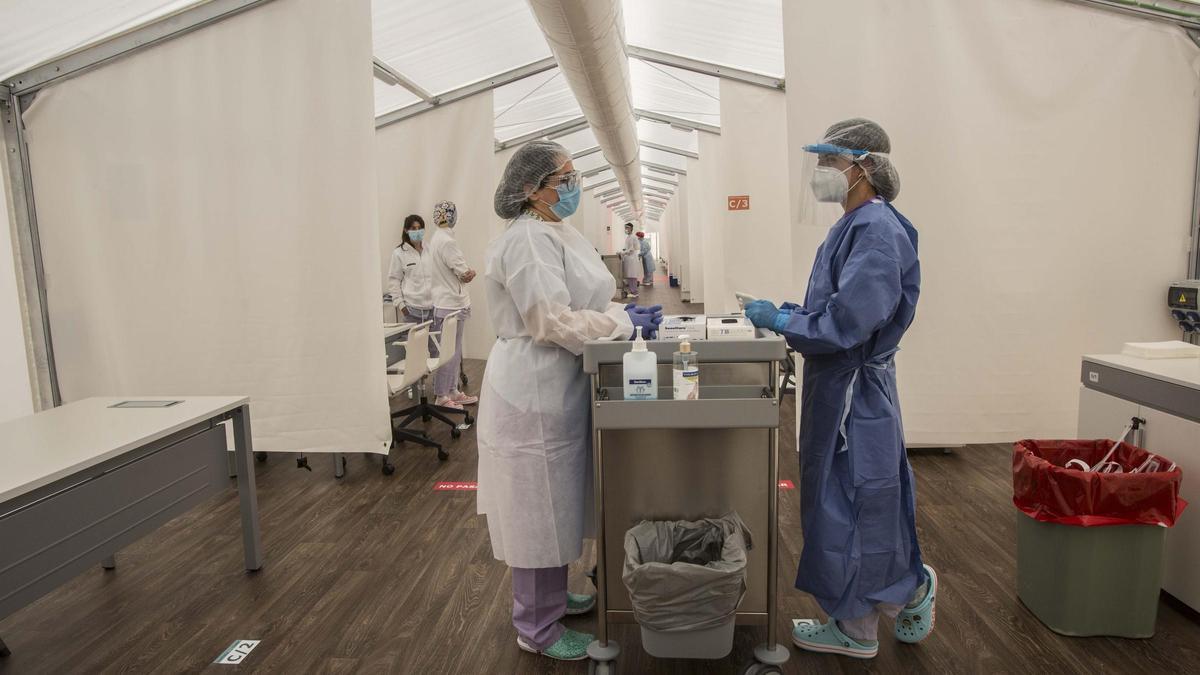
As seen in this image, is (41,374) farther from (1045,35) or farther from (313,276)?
(1045,35)

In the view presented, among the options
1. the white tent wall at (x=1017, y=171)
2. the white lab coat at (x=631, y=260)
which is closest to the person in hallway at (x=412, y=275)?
the white tent wall at (x=1017, y=171)

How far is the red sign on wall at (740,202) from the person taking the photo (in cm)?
570

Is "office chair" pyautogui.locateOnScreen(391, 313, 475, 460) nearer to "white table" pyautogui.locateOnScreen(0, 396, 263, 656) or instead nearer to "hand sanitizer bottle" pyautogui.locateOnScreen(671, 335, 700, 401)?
"white table" pyautogui.locateOnScreen(0, 396, 263, 656)

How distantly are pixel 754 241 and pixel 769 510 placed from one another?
4189mm

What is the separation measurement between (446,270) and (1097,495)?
426 centimetres

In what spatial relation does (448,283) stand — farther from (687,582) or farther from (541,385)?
(687,582)

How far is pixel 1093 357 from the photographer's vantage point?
8.12 feet

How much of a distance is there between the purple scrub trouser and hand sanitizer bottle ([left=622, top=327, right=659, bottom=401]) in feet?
2.27

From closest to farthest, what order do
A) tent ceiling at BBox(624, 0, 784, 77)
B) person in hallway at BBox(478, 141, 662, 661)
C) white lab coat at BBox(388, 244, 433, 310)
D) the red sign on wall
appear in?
1. person in hallway at BBox(478, 141, 662, 661)
2. tent ceiling at BBox(624, 0, 784, 77)
3. white lab coat at BBox(388, 244, 433, 310)
4. the red sign on wall

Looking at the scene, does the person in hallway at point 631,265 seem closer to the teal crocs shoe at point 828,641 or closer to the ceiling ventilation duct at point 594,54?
the ceiling ventilation duct at point 594,54

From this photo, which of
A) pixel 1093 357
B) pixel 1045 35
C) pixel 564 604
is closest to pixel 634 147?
pixel 1045 35

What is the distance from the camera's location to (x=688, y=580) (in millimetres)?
1703

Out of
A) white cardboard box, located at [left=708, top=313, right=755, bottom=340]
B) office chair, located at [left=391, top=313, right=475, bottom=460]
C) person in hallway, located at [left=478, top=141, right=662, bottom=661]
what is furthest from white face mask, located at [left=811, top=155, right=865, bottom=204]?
office chair, located at [left=391, top=313, right=475, bottom=460]

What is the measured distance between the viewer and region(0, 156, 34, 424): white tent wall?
345cm
